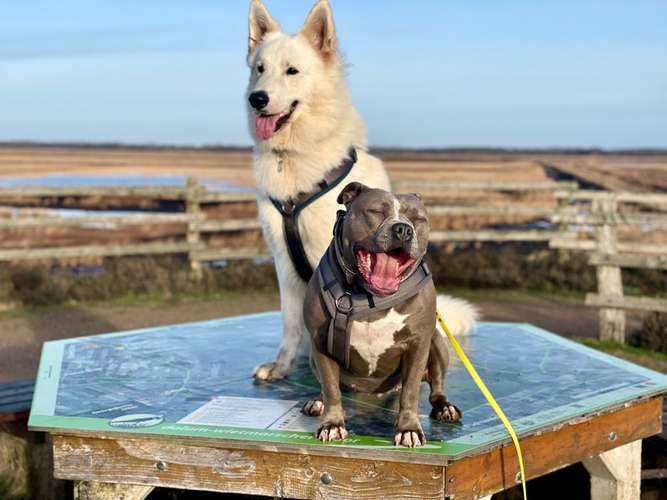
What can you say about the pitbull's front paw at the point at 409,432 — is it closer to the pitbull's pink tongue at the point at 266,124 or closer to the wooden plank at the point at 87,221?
the pitbull's pink tongue at the point at 266,124

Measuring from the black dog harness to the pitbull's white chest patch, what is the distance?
105cm

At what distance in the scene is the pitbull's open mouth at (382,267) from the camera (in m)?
3.06

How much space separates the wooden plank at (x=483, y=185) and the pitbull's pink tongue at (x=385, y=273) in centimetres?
1105

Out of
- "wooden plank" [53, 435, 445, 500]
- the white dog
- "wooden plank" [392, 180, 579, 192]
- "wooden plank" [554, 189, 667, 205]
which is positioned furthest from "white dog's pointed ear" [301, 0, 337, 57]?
"wooden plank" [392, 180, 579, 192]

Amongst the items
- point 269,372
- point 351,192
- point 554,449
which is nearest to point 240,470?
point 269,372

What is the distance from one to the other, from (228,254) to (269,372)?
334 inches

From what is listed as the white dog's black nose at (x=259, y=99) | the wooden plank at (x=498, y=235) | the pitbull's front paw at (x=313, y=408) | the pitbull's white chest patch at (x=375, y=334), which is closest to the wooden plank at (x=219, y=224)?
the wooden plank at (x=498, y=235)

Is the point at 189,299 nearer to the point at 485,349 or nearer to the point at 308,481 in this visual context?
the point at 485,349

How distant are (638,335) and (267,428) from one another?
266 inches

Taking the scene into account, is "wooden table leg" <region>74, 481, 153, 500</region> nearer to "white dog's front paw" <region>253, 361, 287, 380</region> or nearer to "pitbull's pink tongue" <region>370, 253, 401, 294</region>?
"white dog's front paw" <region>253, 361, 287, 380</region>

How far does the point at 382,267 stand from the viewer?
3.07 meters

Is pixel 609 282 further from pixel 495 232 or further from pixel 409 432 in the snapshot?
pixel 409 432

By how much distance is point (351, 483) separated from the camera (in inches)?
132

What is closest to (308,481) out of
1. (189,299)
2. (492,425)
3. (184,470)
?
(184,470)
